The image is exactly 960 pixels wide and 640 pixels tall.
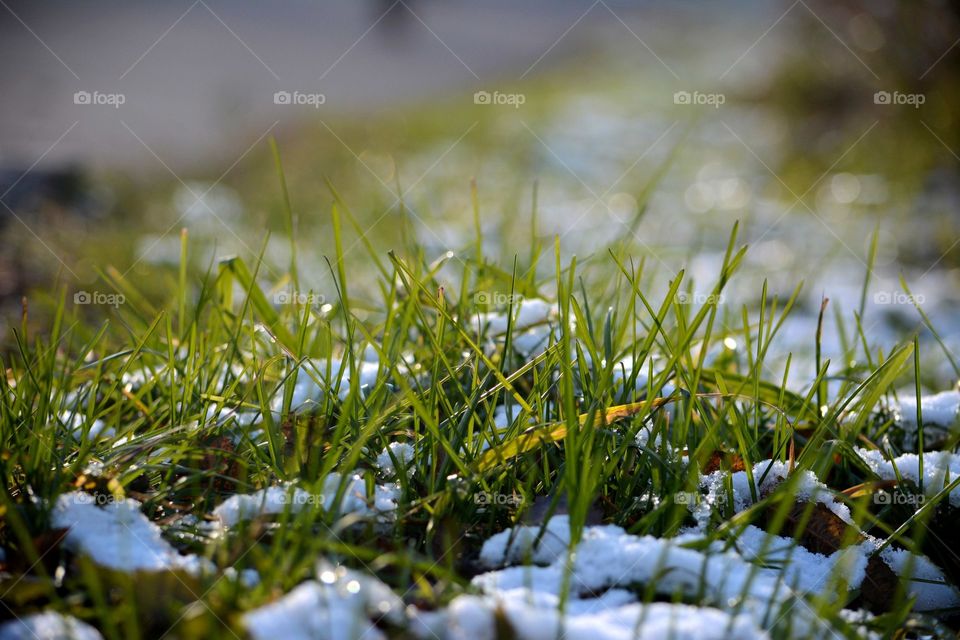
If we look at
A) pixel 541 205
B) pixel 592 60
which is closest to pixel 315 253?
pixel 541 205

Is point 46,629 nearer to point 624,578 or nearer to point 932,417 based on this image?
point 624,578

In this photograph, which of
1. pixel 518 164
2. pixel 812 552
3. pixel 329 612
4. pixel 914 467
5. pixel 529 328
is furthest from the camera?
pixel 518 164

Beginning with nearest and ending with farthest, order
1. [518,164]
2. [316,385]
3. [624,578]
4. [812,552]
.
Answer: [624,578], [812,552], [316,385], [518,164]

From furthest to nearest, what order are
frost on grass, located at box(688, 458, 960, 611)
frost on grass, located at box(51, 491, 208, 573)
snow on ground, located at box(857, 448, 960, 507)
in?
snow on ground, located at box(857, 448, 960, 507) < frost on grass, located at box(688, 458, 960, 611) < frost on grass, located at box(51, 491, 208, 573)

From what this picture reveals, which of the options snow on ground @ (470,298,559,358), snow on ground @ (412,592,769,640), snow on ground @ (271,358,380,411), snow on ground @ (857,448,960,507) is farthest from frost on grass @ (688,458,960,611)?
snow on ground @ (271,358,380,411)

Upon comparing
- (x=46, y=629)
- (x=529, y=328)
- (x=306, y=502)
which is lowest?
(x=46, y=629)

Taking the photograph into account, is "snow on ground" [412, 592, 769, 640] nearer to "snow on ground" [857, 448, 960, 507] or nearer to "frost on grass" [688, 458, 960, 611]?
"frost on grass" [688, 458, 960, 611]

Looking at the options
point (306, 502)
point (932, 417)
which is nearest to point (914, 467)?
point (932, 417)
